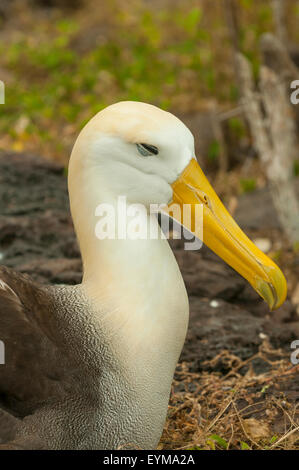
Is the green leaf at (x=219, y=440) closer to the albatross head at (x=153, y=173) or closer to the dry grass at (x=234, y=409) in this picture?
the dry grass at (x=234, y=409)

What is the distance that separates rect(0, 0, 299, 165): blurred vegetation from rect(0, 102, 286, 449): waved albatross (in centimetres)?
389

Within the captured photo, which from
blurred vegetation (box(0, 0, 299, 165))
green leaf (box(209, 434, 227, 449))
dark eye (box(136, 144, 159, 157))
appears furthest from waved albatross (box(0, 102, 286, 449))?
blurred vegetation (box(0, 0, 299, 165))

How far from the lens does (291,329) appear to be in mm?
3686

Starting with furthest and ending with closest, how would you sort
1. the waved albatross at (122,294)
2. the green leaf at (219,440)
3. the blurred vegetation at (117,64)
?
the blurred vegetation at (117,64)
the green leaf at (219,440)
the waved albatross at (122,294)

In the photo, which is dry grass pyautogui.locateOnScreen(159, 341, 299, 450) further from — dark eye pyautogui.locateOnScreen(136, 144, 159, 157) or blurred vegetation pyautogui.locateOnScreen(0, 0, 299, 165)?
blurred vegetation pyautogui.locateOnScreen(0, 0, 299, 165)

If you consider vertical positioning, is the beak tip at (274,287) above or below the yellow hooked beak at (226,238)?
below

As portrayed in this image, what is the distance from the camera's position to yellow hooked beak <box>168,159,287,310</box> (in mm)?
2416

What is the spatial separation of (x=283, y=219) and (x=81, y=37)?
17.6 feet

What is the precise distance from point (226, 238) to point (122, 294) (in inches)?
15.1

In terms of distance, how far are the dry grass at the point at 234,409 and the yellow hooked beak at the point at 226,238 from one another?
1.88 ft

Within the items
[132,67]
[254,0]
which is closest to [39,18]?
[132,67]

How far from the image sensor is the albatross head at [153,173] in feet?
7.70

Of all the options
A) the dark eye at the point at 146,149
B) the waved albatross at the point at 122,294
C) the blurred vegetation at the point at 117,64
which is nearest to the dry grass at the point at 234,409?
the waved albatross at the point at 122,294
